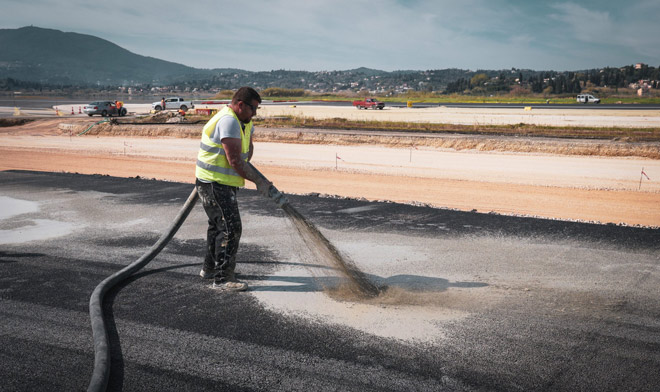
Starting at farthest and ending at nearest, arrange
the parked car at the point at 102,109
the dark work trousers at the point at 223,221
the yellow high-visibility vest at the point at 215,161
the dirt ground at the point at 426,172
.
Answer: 1. the parked car at the point at 102,109
2. the dirt ground at the point at 426,172
3. the dark work trousers at the point at 223,221
4. the yellow high-visibility vest at the point at 215,161

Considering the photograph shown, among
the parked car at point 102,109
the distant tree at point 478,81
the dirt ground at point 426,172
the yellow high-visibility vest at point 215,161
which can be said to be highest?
the distant tree at point 478,81

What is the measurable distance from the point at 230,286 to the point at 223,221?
72cm

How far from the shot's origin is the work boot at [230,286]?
5.42m

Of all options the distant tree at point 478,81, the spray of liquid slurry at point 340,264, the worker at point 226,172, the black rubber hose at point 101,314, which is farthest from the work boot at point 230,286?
the distant tree at point 478,81

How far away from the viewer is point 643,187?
15648 millimetres

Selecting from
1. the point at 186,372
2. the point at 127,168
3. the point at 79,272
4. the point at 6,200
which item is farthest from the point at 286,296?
the point at 127,168

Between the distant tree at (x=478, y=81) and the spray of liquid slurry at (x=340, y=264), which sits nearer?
the spray of liquid slurry at (x=340, y=264)

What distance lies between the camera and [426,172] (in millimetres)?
18719

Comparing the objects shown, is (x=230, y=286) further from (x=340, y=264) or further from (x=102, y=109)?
(x=102, y=109)

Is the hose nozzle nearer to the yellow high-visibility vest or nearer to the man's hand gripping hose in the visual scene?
the man's hand gripping hose

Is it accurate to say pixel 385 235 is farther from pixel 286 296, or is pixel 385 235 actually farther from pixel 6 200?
pixel 6 200

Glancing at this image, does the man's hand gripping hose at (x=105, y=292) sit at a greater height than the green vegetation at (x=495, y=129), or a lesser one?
lesser

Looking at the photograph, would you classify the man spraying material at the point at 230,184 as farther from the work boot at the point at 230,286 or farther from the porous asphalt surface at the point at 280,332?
the porous asphalt surface at the point at 280,332

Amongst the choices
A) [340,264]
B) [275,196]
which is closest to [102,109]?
[275,196]
